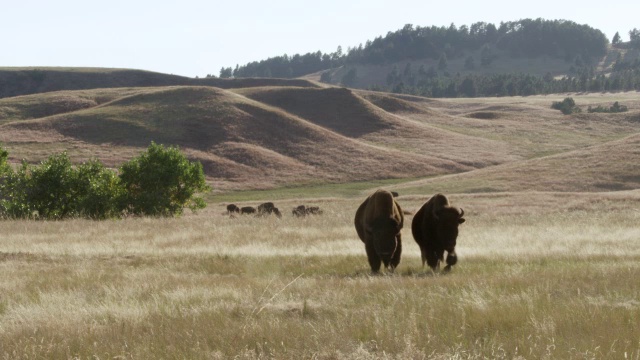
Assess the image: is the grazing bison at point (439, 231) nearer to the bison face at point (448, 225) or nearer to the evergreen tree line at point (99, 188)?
the bison face at point (448, 225)

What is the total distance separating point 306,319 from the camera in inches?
326

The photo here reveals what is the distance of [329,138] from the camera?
107m

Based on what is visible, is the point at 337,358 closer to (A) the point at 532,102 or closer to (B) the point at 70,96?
(B) the point at 70,96

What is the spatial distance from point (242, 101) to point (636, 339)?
116174 millimetres

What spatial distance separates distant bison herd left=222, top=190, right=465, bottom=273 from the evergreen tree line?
24.0 metres

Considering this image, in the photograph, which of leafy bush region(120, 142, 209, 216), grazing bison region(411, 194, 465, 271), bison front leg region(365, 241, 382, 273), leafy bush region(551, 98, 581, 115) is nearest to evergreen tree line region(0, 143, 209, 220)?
leafy bush region(120, 142, 209, 216)

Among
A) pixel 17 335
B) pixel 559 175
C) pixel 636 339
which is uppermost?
pixel 636 339

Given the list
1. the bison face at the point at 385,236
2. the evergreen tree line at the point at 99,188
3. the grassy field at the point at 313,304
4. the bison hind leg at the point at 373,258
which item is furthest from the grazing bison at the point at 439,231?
the evergreen tree line at the point at 99,188

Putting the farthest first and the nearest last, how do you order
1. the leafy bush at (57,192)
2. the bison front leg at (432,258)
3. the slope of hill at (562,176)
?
the slope of hill at (562,176), the leafy bush at (57,192), the bison front leg at (432,258)

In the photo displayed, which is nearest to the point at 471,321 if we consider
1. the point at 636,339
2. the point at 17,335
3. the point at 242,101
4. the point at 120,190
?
the point at 636,339

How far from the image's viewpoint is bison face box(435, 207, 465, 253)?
49.6ft

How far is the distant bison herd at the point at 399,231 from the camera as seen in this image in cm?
1473

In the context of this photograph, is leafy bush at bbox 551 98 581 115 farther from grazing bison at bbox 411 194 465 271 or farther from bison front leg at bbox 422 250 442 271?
bison front leg at bbox 422 250 442 271

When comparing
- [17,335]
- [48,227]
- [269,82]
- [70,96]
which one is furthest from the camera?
[269,82]
